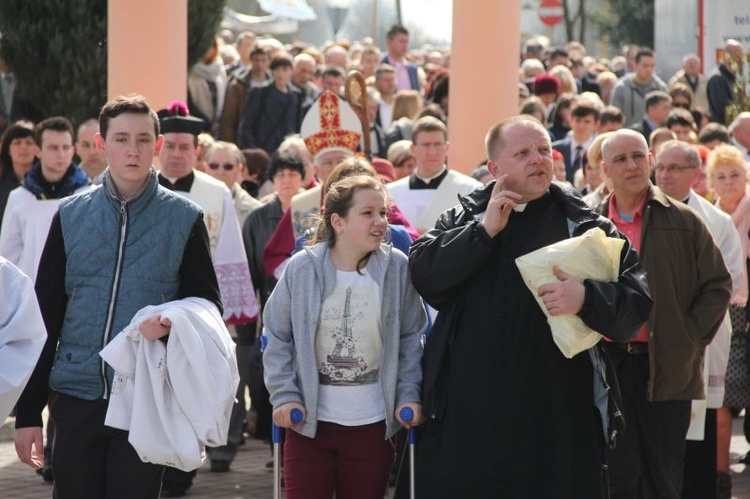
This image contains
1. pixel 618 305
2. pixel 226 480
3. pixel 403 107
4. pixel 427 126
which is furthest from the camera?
pixel 403 107

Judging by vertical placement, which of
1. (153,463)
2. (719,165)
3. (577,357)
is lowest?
(153,463)

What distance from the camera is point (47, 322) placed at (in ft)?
19.0

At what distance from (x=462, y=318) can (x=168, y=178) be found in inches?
162

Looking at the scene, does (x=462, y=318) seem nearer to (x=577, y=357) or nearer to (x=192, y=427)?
(x=577, y=357)

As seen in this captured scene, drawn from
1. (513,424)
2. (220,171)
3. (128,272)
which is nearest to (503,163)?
(513,424)

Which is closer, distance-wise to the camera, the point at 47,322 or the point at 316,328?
the point at 47,322

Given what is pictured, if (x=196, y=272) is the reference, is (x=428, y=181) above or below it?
above

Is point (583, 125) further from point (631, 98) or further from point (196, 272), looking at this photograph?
point (196, 272)

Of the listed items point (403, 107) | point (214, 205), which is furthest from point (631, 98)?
point (214, 205)

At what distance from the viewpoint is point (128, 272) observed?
19.0 feet

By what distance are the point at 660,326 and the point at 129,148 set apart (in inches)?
114

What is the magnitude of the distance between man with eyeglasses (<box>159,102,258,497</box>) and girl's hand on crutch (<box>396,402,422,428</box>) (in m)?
3.52

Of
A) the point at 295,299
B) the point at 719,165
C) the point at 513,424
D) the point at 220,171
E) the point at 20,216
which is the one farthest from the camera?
the point at 220,171

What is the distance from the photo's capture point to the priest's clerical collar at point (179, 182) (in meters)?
9.38
